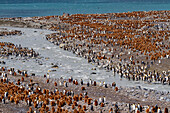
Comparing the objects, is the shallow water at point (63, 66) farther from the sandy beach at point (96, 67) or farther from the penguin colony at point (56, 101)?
the penguin colony at point (56, 101)

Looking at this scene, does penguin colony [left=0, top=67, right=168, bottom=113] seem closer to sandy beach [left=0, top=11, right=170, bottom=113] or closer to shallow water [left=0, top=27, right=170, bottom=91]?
sandy beach [left=0, top=11, right=170, bottom=113]

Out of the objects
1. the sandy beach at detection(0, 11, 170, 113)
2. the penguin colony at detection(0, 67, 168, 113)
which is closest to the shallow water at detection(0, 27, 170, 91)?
the sandy beach at detection(0, 11, 170, 113)

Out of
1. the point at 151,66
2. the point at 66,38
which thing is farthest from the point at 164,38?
the point at 66,38

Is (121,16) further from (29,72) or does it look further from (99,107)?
(99,107)

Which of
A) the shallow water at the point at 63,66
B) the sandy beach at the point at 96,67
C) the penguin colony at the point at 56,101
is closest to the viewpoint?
the penguin colony at the point at 56,101

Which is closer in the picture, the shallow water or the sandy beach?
the sandy beach

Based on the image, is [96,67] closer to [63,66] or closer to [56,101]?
[63,66]

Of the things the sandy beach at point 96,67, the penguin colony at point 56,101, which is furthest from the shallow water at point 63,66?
the penguin colony at point 56,101

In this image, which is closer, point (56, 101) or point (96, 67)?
point (56, 101)

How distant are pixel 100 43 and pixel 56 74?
1304cm

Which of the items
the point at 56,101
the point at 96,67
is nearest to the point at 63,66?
the point at 96,67

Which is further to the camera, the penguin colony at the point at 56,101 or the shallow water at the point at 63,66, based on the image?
the shallow water at the point at 63,66

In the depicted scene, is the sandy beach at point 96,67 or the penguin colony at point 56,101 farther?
the sandy beach at point 96,67

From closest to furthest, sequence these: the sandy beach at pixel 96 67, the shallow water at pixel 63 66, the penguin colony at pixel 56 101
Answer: the penguin colony at pixel 56 101, the sandy beach at pixel 96 67, the shallow water at pixel 63 66
